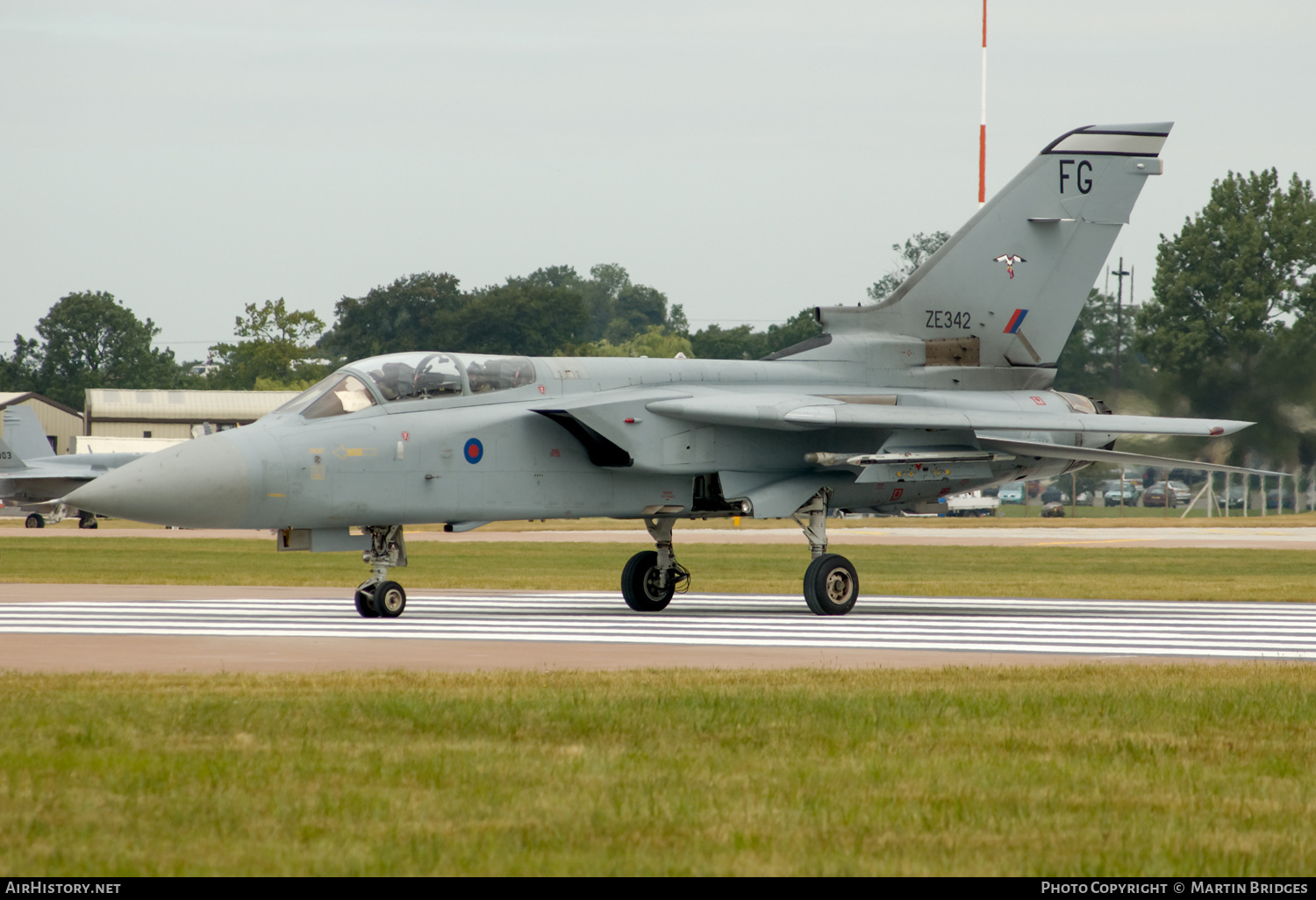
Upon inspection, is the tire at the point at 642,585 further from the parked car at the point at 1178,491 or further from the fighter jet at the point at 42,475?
the parked car at the point at 1178,491

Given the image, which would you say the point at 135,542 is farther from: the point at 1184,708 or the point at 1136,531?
the point at 1184,708

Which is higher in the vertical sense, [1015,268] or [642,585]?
[1015,268]

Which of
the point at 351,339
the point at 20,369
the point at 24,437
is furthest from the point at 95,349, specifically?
the point at 24,437

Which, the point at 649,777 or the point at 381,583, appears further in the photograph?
the point at 381,583

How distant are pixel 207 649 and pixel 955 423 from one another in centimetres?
802

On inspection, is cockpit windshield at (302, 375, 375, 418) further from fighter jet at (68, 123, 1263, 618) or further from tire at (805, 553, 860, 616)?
tire at (805, 553, 860, 616)

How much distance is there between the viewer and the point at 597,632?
13695mm

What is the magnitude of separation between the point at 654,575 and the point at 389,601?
3.48 m

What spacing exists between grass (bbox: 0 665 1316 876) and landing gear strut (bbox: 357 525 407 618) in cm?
559

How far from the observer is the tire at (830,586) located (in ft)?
53.1

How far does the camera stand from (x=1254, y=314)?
51375 millimetres

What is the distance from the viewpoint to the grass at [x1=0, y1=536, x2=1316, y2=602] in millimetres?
22578

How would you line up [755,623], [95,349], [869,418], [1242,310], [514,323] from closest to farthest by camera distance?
1. [755,623]
2. [869,418]
3. [1242,310]
4. [514,323]
5. [95,349]

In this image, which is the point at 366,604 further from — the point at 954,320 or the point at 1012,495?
the point at 1012,495
